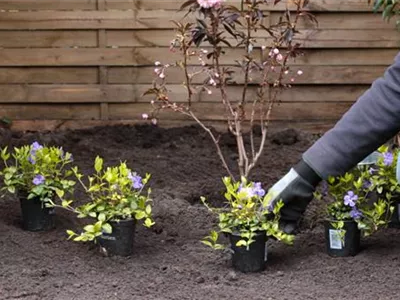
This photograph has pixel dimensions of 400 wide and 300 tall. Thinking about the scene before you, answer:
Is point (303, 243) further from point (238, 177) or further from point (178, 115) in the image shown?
point (178, 115)

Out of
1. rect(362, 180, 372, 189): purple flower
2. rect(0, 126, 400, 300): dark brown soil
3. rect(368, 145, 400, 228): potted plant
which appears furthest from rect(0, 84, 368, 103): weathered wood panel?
rect(362, 180, 372, 189): purple flower

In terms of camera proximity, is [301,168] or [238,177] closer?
[301,168]

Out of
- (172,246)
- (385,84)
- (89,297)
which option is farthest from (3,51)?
(385,84)

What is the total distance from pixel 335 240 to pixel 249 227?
39 cm

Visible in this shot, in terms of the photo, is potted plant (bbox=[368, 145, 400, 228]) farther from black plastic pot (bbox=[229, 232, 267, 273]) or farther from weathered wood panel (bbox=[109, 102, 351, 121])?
weathered wood panel (bbox=[109, 102, 351, 121])

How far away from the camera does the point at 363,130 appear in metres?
2.84

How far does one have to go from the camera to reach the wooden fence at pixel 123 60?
5.80 meters

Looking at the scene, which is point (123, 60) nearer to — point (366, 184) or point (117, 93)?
point (117, 93)

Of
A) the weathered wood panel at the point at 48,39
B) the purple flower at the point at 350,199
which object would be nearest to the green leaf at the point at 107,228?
the purple flower at the point at 350,199

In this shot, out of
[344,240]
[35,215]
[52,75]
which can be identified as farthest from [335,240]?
[52,75]

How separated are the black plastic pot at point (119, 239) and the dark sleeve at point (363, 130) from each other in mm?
746

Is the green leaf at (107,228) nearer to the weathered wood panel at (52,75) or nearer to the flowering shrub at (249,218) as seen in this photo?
the flowering shrub at (249,218)

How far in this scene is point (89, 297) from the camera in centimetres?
296

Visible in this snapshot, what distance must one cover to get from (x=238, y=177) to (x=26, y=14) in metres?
2.08
